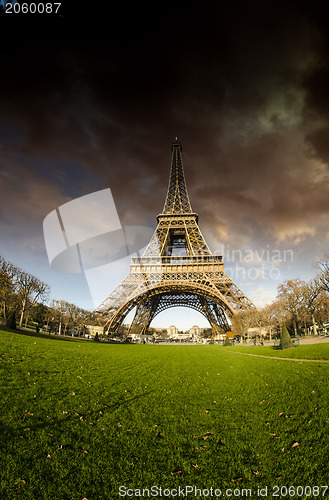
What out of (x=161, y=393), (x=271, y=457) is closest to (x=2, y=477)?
(x=271, y=457)

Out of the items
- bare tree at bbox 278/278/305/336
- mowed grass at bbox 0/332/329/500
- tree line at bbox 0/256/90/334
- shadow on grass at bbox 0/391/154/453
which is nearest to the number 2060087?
mowed grass at bbox 0/332/329/500

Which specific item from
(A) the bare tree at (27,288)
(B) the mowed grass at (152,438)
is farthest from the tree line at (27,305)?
(B) the mowed grass at (152,438)

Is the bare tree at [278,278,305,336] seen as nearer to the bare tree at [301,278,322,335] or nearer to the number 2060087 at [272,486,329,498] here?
the bare tree at [301,278,322,335]

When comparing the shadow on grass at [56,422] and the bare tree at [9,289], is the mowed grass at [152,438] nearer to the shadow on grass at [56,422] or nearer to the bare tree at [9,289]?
the shadow on grass at [56,422]

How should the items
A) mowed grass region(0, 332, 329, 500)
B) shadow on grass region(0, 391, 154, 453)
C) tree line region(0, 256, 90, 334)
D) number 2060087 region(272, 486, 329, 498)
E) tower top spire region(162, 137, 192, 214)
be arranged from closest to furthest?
number 2060087 region(272, 486, 329, 498), mowed grass region(0, 332, 329, 500), shadow on grass region(0, 391, 154, 453), tree line region(0, 256, 90, 334), tower top spire region(162, 137, 192, 214)

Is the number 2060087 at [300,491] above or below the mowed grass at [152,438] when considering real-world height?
above

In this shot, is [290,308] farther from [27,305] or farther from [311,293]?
[27,305]

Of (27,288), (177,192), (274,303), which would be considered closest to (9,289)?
(27,288)
